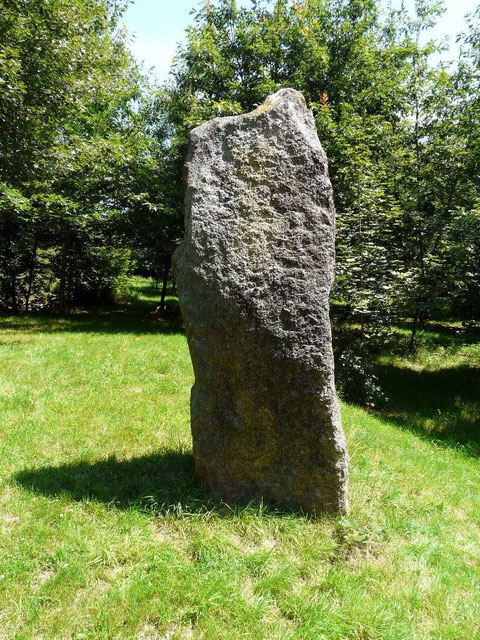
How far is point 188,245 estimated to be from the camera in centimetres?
332

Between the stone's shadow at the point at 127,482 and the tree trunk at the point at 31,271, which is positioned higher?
the tree trunk at the point at 31,271

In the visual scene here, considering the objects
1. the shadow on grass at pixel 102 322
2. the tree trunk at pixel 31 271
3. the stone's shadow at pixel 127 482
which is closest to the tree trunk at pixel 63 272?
the shadow on grass at pixel 102 322

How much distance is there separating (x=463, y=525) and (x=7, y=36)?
1152 cm

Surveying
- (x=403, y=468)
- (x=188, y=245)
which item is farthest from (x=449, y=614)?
(x=188, y=245)

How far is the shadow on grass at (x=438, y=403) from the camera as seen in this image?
667 cm

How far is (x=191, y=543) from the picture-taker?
2.97 metres

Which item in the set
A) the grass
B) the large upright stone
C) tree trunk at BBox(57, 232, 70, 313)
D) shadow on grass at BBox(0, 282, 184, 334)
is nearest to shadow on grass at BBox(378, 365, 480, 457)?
the grass

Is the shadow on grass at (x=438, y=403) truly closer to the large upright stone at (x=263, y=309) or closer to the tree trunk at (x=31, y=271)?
the large upright stone at (x=263, y=309)

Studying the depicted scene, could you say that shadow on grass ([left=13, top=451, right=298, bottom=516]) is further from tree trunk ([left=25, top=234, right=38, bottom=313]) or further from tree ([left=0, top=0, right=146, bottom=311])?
tree trunk ([left=25, top=234, right=38, bottom=313])

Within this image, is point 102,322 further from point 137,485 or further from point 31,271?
point 137,485

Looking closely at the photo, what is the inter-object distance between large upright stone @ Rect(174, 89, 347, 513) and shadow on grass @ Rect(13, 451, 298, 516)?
0.18 m

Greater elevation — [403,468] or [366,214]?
[366,214]

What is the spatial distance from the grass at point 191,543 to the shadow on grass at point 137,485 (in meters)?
0.02

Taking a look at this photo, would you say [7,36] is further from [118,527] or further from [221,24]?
[118,527]
